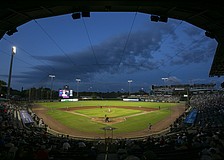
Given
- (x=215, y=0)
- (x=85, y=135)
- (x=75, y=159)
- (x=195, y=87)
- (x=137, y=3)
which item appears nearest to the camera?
(x=215, y=0)

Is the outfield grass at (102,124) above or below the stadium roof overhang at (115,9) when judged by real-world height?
below

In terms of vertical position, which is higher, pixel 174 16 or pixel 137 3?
pixel 174 16

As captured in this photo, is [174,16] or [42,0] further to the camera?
[174,16]

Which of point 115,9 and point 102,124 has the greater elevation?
point 115,9

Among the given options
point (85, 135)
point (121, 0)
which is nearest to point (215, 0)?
point (121, 0)

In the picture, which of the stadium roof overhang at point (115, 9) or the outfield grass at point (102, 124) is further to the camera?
the outfield grass at point (102, 124)

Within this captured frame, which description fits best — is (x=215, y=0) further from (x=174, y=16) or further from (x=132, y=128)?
(x=132, y=128)

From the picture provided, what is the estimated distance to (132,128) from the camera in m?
31.8

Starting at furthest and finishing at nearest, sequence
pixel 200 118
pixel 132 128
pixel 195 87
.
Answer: pixel 195 87
pixel 132 128
pixel 200 118

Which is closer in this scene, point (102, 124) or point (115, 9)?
point (115, 9)

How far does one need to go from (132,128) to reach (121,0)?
26904 mm

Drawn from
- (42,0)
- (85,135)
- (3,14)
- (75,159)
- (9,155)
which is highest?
(3,14)

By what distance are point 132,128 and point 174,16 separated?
24.2m

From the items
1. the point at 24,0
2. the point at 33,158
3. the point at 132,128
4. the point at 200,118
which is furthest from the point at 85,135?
the point at 24,0
